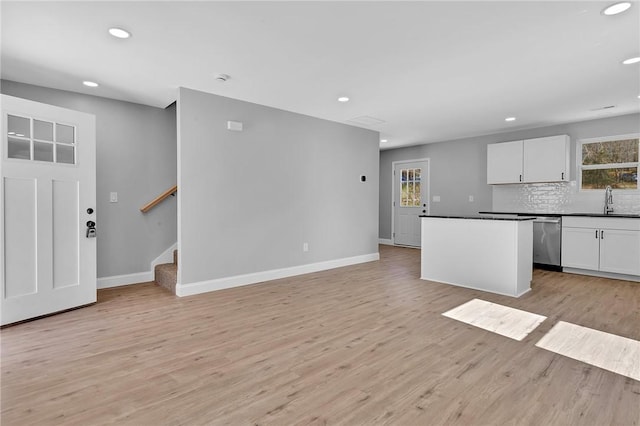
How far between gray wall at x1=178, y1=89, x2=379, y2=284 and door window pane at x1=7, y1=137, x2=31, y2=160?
1.36 m

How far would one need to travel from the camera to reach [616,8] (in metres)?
2.34

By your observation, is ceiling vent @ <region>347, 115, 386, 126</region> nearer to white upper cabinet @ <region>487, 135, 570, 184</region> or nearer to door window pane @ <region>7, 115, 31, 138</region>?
white upper cabinet @ <region>487, 135, 570, 184</region>

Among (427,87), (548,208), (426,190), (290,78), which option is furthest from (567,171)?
(290,78)

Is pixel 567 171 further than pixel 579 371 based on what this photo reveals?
Yes

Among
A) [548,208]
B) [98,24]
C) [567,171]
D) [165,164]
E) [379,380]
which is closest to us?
[379,380]

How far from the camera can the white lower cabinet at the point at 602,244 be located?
4.60 meters

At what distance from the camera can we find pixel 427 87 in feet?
12.9

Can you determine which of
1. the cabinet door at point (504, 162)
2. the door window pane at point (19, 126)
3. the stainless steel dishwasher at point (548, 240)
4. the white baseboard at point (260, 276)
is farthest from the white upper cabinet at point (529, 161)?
the door window pane at point (19, 126)

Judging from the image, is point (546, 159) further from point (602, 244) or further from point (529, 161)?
point (602, 244)

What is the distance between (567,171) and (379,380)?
5.45m

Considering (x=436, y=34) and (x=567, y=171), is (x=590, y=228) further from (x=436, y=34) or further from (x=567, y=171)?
(x=436, y=34)

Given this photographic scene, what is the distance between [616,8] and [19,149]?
16.8 feet

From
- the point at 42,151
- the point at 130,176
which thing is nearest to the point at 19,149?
the point at 42,151

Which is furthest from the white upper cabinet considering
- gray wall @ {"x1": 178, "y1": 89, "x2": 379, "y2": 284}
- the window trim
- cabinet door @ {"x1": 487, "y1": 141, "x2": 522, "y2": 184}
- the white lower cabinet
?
gray wall @ {"x1": 178, "y1": 89, "x2": 379, "y2": 284}
